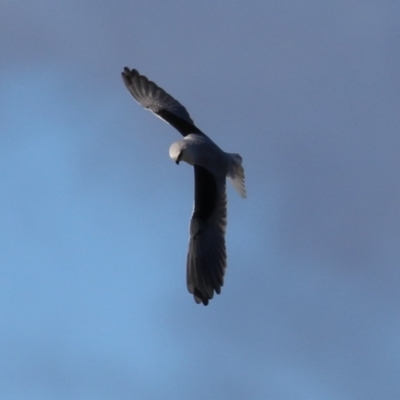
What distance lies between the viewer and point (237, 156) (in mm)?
33094

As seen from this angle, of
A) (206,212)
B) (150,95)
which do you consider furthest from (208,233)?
(150,95)

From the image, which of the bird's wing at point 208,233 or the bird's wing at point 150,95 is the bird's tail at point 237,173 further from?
the bird's wing at point 150,95

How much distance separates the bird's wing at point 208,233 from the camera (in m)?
31.0

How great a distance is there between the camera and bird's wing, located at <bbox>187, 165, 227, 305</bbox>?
1222 inches

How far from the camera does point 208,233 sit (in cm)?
3175

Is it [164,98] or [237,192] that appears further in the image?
[164,98]

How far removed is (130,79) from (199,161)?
6.73m

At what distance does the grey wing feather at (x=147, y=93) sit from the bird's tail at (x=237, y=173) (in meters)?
4.15

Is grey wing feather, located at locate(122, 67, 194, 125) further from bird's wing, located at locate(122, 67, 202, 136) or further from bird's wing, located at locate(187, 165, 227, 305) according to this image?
bird's wing, located at locate(187, 165, 227, 305)

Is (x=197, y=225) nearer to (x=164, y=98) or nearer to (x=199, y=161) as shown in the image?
(x=199, y=161)

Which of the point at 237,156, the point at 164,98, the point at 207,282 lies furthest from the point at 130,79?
the point at 207,282

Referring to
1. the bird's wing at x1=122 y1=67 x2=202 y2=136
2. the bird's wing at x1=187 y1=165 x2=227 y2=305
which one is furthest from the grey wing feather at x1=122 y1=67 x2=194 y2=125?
the bird's wing at x1=187 y1=165 x2=227 y2=305

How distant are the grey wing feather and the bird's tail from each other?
13.6ft

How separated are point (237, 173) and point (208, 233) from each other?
2.08m
